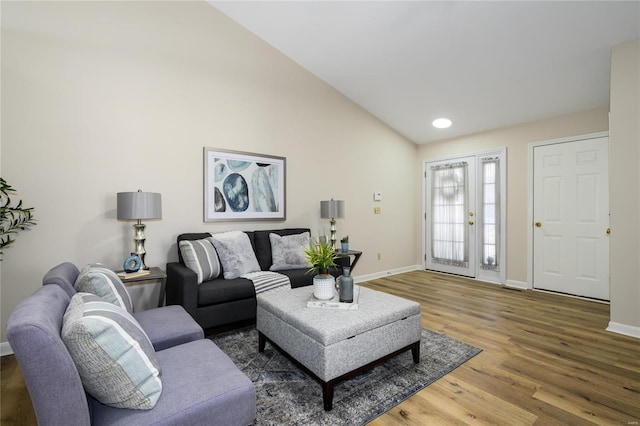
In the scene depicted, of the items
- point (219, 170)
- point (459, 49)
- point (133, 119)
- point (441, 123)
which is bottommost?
point (219, 170)

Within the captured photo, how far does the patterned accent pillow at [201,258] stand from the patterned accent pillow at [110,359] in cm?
167

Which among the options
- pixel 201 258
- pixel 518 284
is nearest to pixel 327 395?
pixel 201 258

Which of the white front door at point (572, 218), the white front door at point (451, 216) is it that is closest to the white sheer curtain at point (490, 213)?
the white front door at point (451, 216)

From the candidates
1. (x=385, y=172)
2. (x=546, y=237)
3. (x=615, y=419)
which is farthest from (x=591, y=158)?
(x=615, y=419)

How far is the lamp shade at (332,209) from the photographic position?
4.12 metres

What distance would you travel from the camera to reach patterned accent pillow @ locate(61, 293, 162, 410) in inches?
40.6

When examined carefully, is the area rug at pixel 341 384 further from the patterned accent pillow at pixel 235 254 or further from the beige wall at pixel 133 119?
the beige wall at pixel 133 119

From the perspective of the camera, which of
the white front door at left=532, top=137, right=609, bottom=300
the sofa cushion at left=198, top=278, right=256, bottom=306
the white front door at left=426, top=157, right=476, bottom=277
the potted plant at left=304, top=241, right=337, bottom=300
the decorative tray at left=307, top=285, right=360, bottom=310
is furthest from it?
the white front door at left=426, top=157, right=476, bottom=277

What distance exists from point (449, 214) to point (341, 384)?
4038mm

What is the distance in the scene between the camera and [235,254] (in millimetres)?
3148

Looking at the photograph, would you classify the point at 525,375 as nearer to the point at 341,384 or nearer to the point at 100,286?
the point at 341,384

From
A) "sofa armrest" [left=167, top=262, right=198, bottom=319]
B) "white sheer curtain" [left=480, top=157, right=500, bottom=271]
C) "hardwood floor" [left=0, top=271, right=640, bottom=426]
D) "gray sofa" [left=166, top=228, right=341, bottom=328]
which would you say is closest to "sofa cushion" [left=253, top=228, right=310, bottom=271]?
"gray sofa" [left=166, top=228, right=341, bottom=328]

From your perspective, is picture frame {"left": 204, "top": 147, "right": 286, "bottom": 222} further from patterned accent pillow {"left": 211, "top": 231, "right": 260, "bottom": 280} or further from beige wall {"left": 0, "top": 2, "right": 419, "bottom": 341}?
patterned accent pillow {"left": 211, "top": 231, "right": 260, "bottom": 280}

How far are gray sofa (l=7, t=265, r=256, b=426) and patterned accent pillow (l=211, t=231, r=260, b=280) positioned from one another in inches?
55.9
